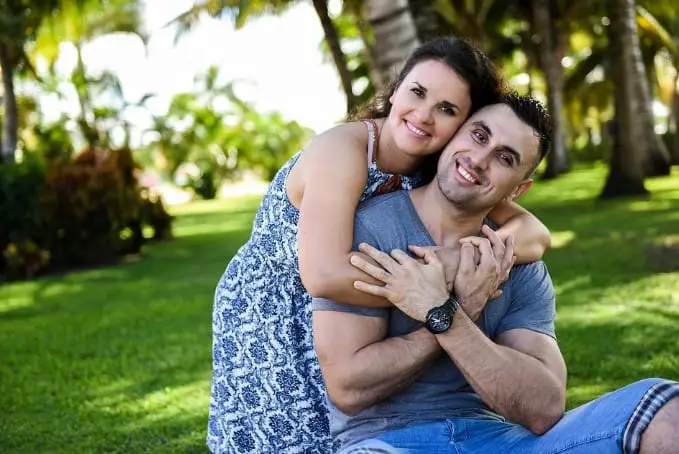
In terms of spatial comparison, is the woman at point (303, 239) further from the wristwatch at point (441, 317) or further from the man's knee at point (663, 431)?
the man's knee at point (663, 431)

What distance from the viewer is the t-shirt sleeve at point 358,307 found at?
3.00 meters

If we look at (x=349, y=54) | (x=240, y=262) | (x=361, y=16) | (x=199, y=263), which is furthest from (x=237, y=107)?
(x=240, y=262)

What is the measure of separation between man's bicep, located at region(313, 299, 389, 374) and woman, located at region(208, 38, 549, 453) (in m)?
0.19

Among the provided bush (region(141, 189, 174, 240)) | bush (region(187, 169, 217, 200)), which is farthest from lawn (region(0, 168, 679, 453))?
bush (region(187, 169, 217, 200))

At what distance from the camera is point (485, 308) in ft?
10.3

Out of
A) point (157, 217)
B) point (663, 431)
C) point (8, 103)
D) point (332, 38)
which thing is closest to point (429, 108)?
point (663, 431)

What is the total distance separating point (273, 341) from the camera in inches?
130

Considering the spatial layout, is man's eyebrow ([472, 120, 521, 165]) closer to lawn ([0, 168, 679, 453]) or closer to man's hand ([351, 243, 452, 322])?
man's hand ([351, 243, 452, 322])

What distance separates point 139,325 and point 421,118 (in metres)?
7.05

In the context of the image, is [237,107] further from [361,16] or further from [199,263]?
[199,263]

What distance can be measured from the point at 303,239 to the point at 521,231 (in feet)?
2.52

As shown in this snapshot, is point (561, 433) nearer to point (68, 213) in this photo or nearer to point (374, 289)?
point (374, 289)

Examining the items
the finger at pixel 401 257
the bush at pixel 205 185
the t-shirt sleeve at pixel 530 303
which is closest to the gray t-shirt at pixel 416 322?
the t-shirt sleeve at pixel 530 303

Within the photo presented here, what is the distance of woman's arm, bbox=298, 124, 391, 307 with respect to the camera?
9.70 ft
